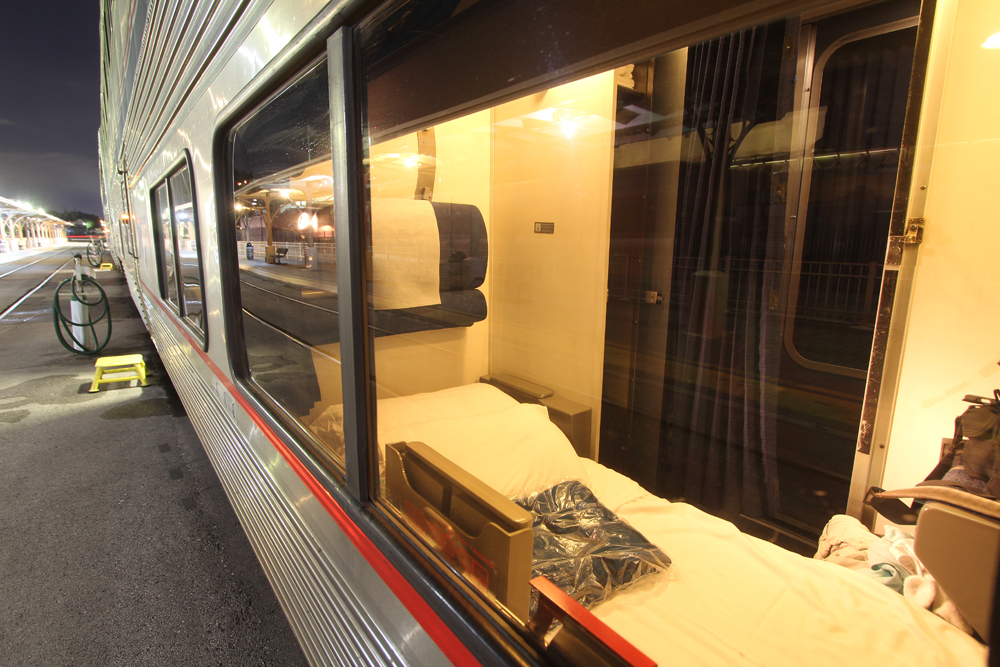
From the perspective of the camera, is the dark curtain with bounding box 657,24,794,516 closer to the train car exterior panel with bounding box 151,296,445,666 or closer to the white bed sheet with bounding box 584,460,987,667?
the white bed sheet with bounding box 584,460,987,667

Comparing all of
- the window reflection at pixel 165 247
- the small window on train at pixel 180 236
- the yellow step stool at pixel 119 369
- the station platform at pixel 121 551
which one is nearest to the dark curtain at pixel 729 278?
the station platform at pixel 121 551

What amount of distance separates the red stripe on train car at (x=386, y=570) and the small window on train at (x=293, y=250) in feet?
0.26

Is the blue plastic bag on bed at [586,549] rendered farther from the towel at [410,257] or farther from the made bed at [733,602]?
the towel at [410,257]

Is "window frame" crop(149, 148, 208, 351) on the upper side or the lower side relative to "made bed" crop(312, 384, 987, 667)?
upper

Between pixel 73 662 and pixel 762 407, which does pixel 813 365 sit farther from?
pixel 73 662

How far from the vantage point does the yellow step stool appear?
5008 mm

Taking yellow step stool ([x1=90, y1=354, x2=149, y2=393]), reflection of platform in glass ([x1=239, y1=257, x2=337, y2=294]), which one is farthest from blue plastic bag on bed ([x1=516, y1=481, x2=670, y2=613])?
yellow step stool ([x1=90, y1=354, x2=149, y2=393])

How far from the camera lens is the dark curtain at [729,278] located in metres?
2.00

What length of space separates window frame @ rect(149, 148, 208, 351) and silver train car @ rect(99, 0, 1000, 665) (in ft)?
0.25

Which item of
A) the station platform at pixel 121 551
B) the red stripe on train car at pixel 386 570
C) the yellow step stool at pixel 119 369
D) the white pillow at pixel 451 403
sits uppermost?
the red stripe on train car at pixel 386 570

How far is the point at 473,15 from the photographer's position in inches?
50.8

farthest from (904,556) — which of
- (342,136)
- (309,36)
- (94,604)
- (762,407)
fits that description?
(94,604)

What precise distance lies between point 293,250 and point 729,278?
192 centimetres

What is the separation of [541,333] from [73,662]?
96.3 inches
